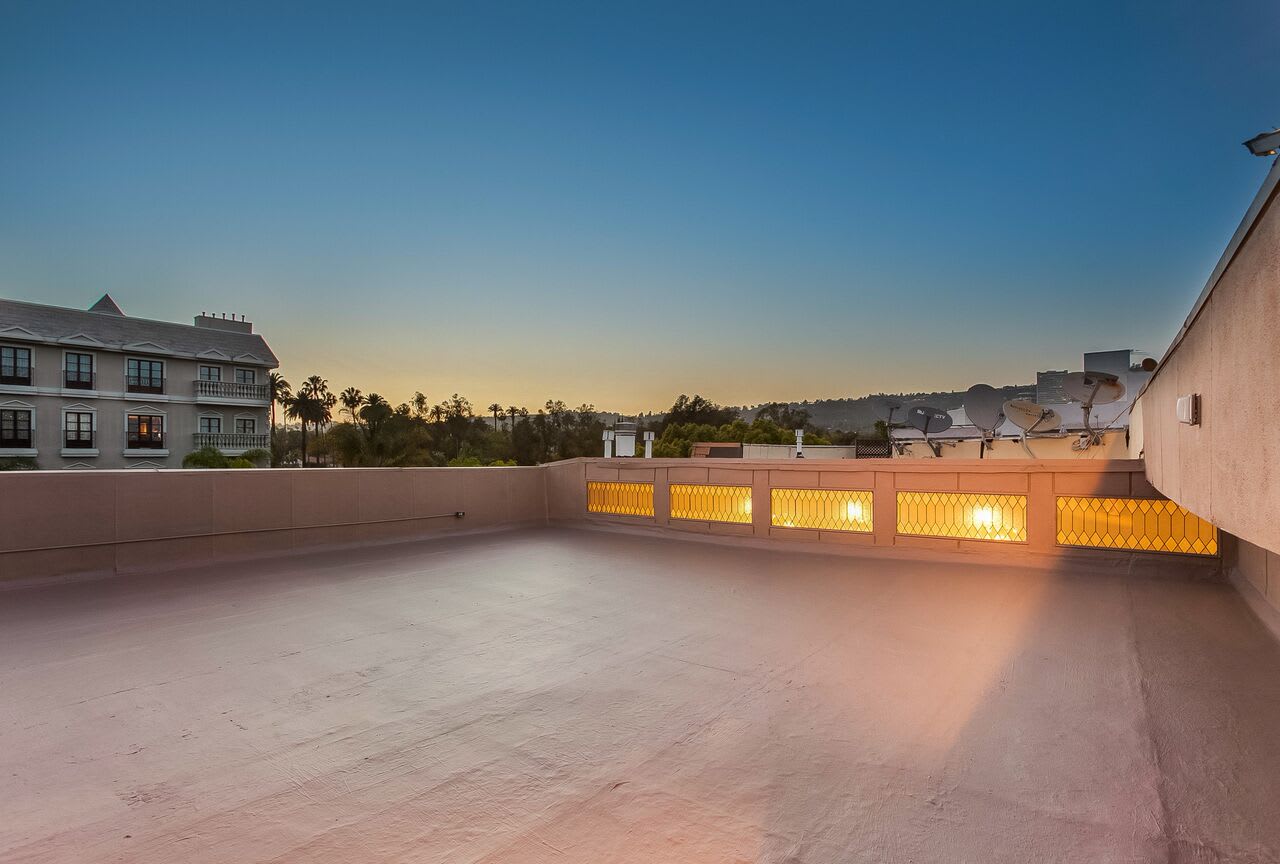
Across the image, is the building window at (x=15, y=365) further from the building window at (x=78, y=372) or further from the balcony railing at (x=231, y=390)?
the balcony railing at (x=231, y=390)

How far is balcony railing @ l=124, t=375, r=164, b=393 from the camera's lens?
81.0 ft

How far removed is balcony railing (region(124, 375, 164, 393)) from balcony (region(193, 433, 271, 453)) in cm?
258

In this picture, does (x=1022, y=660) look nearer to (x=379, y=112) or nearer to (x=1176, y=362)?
(x=1176, y=362)

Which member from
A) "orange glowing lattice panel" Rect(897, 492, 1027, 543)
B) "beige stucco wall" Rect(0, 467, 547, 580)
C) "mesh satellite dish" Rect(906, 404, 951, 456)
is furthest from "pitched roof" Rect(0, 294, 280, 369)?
"orange glowing lattice panel" Rect(897, 492, 1027, 543)

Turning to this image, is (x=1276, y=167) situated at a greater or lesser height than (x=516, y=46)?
lesser

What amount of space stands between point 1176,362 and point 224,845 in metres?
5.04

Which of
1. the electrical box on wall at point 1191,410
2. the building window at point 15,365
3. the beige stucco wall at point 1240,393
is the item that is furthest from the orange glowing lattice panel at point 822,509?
the building window at point 15,365

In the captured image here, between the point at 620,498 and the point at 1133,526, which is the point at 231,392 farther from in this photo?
the point at 1133,526

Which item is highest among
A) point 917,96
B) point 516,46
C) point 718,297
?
point 516,46

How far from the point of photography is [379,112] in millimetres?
10734

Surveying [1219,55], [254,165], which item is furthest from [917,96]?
[254,165]

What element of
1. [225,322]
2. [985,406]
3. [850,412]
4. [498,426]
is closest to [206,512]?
[985,406]

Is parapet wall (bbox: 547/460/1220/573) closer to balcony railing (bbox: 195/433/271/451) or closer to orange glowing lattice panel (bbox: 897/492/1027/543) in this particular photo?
orange glowing lattice panel (bbox: 897/492/1027/543)

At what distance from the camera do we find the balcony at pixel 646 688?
6.47ft
